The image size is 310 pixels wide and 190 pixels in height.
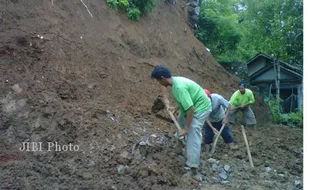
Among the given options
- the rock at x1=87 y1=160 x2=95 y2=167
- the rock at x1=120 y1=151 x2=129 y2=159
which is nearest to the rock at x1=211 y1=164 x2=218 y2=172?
the rock at x1=120 y1=151 x2=129 y2=159

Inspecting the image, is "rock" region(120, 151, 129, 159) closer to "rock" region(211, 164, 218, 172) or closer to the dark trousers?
"rock" region(211, 164, 218, 172)

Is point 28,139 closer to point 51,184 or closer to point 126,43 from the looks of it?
point 51,184

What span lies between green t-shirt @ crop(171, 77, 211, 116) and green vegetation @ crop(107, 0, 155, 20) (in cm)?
377

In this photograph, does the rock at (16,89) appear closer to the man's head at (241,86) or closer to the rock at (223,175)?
the rock at (223,175)

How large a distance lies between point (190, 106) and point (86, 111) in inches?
65.7

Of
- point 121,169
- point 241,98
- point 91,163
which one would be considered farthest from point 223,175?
point 241,98

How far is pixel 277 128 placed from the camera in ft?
33.7

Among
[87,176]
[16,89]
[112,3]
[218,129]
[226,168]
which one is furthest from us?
[112,3]

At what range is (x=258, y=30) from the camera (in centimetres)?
1514

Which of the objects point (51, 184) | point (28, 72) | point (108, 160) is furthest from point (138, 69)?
point (51, 184)

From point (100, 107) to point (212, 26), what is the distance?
381 inches

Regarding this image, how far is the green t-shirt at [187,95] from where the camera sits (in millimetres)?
4930

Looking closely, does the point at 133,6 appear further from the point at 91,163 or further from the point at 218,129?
the point at 91,163

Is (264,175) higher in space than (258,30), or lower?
lower
